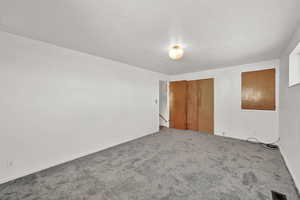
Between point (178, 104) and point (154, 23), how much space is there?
3.87 metres

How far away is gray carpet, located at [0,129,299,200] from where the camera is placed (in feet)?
5.18

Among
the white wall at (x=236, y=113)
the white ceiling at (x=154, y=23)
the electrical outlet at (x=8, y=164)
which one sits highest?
the white ceiling at (x=154, y=23)

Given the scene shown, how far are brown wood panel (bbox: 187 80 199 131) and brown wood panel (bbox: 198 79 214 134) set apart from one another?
11cm

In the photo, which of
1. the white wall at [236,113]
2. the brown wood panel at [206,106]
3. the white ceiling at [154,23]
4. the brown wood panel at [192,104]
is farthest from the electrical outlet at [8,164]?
the white wall at [236,113]

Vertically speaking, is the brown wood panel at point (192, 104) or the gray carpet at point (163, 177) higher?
the brown wood panel at point (192, 104)

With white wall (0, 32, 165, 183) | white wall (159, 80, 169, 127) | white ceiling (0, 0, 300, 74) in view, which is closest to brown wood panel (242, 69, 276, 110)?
white ceiling (0, 0, 300, 74)

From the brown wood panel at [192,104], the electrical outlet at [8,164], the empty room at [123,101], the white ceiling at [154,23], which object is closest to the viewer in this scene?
the white ceiling at [154,23]

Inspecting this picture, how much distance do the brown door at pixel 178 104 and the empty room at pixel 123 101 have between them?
1.52 metres

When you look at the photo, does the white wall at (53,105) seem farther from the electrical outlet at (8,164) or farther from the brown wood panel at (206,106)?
the brown wood panel at (206,106)

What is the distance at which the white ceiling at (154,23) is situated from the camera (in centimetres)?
129

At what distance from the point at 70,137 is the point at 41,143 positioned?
0.46m

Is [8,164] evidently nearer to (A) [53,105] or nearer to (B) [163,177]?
(A) [53,105]

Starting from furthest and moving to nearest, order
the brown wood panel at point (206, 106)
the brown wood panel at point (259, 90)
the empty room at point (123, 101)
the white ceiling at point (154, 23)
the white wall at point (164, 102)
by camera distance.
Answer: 1. the white wall at point (164, 102)
2. the brown wood panel at point (206, 106)
3. the brown wood panel at point (259, 90)
4. the empty room at point (123, 101)
5. the white ceiling at point (154, 23)

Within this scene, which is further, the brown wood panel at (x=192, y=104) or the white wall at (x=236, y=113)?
the brown wood panel at (x=192, y=104)
